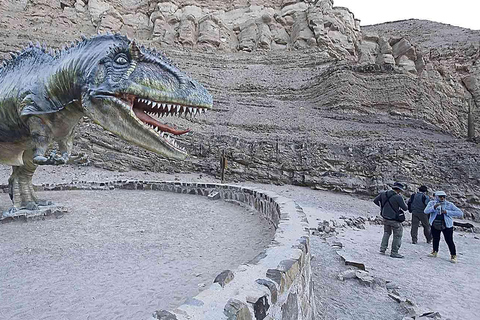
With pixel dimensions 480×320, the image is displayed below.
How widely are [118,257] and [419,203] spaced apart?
6.36m

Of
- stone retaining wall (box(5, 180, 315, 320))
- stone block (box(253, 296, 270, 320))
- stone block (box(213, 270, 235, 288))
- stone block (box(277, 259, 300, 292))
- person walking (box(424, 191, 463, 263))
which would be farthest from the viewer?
person walking (box(424, 191, 463, 263))

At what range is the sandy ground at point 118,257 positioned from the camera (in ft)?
7.33

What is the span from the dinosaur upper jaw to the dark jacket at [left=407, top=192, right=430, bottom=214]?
5.61 m

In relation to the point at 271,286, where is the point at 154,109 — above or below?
above

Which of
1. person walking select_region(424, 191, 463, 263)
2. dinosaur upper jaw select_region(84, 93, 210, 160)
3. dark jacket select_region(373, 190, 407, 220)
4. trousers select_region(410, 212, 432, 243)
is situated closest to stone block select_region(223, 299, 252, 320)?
dinosaur upper jaw select_region(84, 93, 210, 160)

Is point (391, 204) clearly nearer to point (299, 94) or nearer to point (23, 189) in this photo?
point (23, 189)

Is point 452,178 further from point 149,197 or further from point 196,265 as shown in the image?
point 196,265

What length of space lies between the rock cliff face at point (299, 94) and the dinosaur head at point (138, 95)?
9.91 m

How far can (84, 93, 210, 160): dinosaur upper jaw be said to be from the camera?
11.6 feet

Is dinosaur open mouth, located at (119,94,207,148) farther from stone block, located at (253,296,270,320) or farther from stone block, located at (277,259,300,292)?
stone block, located at (253,296,270,320)

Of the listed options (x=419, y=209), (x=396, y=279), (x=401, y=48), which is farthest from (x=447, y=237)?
(x=401, y=48)

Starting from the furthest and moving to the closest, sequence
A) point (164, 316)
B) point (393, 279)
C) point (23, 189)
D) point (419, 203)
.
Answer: point (419, 203), point (23, 189), point (393, 279), point (164, 316)

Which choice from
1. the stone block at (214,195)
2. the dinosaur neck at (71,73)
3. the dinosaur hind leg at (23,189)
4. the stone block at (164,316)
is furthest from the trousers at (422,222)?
the dinosaur hind leg at (23,189)

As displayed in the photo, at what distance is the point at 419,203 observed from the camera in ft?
22.9
